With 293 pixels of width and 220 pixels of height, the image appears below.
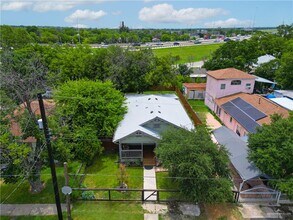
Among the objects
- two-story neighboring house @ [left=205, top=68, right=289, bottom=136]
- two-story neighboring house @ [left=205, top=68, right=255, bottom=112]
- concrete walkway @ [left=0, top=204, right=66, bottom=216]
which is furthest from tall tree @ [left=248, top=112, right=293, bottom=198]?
two-story neighboring house @ [left=205, top=68, right=255, bottom=112]

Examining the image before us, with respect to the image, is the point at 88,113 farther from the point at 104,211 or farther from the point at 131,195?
the point at 104,211

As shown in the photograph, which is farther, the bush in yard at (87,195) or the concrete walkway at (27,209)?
the bush in yard at (87,195)

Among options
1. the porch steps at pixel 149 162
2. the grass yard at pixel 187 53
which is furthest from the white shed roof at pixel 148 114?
the grass yard at pixel 187 53

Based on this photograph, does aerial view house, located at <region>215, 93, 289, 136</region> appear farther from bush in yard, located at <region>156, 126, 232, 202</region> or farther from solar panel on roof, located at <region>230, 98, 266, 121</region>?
bush in yard, located at <region>156, 126, 232, 202</region>

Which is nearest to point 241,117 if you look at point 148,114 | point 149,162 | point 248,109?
point 248,109

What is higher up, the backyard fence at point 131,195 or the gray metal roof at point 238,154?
the gray metal roof at point 238,154

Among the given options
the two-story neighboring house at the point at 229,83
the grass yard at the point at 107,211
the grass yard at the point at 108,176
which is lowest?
the grass yard at the point at 107,211

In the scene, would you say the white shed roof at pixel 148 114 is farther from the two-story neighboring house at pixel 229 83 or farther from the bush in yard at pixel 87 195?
the two-story neighboring house at pixel 229 83
